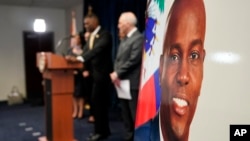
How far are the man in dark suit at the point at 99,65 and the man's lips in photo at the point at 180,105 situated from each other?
2.45m

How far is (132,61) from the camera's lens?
2.55 m

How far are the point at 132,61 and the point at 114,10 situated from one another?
2.47 meters

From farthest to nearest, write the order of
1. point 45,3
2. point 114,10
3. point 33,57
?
point 33,57 → point 45,3 → point 114,10

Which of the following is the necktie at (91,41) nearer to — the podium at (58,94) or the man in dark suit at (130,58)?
the podium at (58,94)

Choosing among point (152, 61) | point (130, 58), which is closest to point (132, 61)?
point (130, 58)

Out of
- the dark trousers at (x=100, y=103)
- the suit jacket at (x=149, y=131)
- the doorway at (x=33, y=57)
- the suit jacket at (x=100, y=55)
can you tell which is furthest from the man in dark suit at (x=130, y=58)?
the doorway at (x=33, y=57)

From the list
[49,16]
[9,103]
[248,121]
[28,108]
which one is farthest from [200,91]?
[49,16]

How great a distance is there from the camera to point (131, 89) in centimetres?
254

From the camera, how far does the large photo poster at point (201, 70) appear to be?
358 mm

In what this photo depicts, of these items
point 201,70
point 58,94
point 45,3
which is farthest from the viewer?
point 45,3

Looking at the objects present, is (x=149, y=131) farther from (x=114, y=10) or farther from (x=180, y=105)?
(x=114, y=10)

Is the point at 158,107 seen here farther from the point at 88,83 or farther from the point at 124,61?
the point at 88,83

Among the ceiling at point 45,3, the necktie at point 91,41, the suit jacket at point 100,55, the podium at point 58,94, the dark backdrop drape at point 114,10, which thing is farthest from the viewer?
the ceiling at point 45,3

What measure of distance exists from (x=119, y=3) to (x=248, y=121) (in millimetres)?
4468
